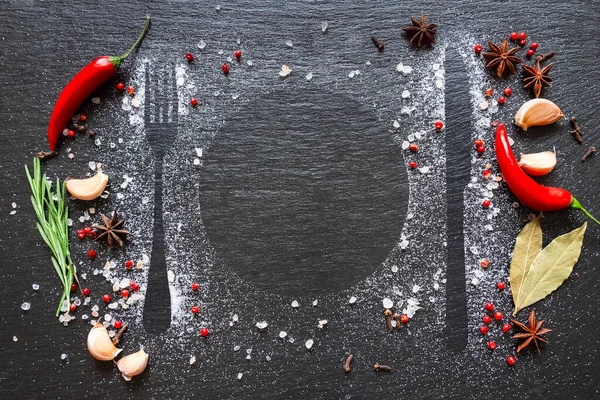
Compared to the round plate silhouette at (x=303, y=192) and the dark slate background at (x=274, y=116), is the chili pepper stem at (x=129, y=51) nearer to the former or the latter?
the dark slate background at (x=274, y=116)

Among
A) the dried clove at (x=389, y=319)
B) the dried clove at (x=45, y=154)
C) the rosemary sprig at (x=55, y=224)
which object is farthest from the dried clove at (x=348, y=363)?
the dried clove at (x=45, y=154)

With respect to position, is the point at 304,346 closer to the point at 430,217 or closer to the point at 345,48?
the point at 430,217

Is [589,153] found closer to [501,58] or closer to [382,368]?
[501,58]

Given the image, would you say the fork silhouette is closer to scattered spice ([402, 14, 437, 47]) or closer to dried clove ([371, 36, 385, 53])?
dried clove ([371, 36, 385, 53])

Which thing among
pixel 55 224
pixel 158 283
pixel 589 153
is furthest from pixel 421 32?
pixel 55 224

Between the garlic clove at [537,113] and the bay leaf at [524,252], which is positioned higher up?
the garlic clove at [537,113]

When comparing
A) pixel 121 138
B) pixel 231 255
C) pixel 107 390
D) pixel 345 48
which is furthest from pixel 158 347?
pixel 345 48

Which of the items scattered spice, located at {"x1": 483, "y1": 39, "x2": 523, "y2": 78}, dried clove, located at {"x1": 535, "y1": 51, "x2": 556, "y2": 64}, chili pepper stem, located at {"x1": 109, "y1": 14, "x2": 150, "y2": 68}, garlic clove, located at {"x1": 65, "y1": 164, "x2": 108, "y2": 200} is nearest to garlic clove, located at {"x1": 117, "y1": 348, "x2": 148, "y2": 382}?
garlic clove, located at {"x1": 65, "y1": 164, "x2": 108, "y2": 200}
